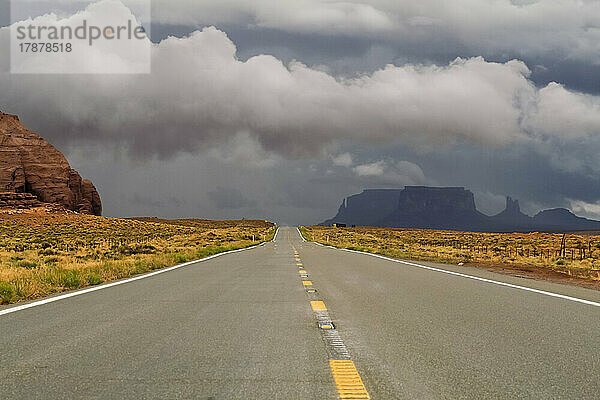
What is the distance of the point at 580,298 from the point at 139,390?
8935 mm

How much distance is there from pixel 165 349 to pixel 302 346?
1.46 metres

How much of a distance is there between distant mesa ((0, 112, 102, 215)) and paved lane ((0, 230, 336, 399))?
136013 millimetres

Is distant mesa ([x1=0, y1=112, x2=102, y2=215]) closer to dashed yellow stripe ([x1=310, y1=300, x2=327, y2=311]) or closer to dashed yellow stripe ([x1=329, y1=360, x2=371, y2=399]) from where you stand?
dashed yellow stripe ([x1=310, y1=300, x2=327, y2=311])

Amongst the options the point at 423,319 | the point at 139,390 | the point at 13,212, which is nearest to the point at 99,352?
the point at 139,390

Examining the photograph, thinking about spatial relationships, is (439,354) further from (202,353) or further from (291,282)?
(291,282)

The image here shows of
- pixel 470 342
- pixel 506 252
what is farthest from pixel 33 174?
pixel 470 342

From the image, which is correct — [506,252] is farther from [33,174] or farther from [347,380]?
→ [33,174]

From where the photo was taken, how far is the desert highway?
15.0 feet

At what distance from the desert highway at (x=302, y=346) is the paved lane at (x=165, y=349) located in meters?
0.02

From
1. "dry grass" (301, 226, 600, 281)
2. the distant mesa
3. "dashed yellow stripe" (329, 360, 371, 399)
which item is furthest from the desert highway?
the distant mesa

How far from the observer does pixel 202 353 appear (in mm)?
5793

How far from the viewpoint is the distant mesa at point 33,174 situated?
137500 mm

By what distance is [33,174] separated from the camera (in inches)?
5797

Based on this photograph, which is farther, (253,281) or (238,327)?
(253,281)
